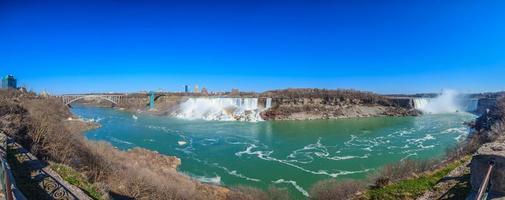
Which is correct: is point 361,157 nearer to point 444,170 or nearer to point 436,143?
point 436,143

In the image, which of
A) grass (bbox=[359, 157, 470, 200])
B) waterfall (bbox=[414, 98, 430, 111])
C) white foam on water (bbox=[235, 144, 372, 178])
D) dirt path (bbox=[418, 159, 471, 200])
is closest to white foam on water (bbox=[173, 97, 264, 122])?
white foam on water (bbox=[235, 144, 372, 178])

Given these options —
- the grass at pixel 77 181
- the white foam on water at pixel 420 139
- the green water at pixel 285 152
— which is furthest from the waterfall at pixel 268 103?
the grass at pixel 77 181

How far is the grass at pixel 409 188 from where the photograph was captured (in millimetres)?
9617

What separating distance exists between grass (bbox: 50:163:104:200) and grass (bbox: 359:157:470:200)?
7.72m

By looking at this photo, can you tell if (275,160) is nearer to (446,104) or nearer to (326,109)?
(326,109)

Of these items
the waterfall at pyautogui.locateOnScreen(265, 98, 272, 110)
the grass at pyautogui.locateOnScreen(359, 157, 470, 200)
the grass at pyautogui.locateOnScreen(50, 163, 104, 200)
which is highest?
the waterfall at pyautogui.locateOnScreen(265, 98, 272, 110)

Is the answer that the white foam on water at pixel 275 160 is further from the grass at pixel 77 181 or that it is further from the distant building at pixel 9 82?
the distant building at pixel 9 82

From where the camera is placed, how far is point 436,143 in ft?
104

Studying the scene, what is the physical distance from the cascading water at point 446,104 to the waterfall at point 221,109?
39.1 meters

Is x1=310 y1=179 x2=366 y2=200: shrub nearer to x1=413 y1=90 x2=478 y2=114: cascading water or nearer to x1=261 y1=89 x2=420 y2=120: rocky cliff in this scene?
x1=261 y1=89 x2=420 y2=120: rocky cliff

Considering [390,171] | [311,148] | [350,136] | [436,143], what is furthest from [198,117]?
[390,171]

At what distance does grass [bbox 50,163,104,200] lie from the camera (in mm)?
8703

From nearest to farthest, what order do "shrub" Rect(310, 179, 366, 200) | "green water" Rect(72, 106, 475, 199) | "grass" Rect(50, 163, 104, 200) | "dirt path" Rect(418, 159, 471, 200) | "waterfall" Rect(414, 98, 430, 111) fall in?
"dirt path" Rect(418, 159, 471, 200)
"grass" Rect(50, 163, 104, 200)
"shrub" Rect(310, 179, 366, 200)
"green water" Rect(72, 106, 475, 199)
"waterfall" Rect(414, 98, 430, 111)

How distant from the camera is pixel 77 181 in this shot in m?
9.09
